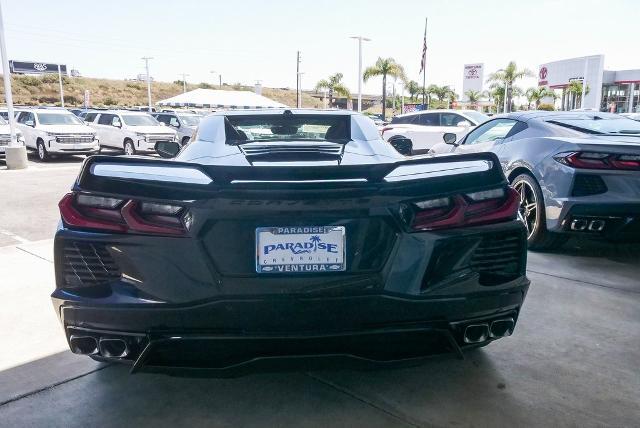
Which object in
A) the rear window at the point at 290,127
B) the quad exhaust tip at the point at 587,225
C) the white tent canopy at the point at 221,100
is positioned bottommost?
the quad exhaust tip at the point at 587,225

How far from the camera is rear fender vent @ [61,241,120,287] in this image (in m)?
2.01

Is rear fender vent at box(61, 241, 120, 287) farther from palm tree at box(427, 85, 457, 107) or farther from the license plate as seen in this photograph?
palm tree at box(427, 85, 457, 107)

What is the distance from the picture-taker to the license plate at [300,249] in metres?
1.96

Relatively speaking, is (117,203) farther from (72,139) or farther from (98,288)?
(72,139)

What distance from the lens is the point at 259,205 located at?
194 centimetres

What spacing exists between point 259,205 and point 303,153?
882 millimetres

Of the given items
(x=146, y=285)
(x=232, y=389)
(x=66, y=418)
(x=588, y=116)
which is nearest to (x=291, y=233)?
(x=146, y=285)

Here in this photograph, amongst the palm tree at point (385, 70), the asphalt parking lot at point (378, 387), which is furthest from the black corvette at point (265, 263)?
the palm tree at point (385, 70)

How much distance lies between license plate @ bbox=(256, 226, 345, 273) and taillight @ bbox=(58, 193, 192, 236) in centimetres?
31

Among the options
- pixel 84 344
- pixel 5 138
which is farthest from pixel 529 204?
pixel 5 138

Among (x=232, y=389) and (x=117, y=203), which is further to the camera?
(x=232, y=389)

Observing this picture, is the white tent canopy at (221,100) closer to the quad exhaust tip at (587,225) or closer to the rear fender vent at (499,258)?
the quad exhaust tip at (587,225)

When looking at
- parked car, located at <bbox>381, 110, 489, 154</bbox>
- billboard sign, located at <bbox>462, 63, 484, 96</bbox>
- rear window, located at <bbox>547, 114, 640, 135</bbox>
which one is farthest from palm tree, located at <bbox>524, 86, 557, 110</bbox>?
rear window, located at <bbox>547, 114, 640, 135</bbox>

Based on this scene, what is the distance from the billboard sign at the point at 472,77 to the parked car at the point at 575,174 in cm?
3365
